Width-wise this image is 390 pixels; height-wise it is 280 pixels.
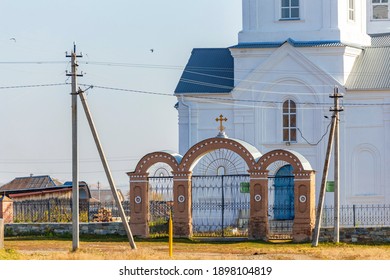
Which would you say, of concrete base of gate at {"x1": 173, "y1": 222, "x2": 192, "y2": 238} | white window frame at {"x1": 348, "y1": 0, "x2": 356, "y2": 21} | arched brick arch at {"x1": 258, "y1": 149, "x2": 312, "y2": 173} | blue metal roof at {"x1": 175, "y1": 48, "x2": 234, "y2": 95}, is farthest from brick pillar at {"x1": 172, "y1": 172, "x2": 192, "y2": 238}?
white window frame at {"x1": 348, "y1": 0, "x2": 356, "y2": 21}

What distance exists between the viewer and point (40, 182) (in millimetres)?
67062

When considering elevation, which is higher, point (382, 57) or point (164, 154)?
point (382, 57)

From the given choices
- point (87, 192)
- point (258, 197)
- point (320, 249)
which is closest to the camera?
point (320, 249)

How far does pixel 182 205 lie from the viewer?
43281mm

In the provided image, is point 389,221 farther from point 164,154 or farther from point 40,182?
point 40,182

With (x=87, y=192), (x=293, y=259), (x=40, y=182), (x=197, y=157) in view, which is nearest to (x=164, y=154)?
(x=197, y=157)

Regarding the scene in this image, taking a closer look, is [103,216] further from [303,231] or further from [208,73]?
[303,231]

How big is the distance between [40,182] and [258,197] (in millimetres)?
25650

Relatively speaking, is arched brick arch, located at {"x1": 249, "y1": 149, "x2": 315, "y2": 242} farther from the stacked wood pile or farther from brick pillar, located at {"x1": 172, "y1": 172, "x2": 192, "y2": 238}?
the stacked wood pile

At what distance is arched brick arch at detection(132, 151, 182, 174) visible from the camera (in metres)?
43.6

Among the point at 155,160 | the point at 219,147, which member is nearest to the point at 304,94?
the point at 219,147

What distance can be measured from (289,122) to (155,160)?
8045mm

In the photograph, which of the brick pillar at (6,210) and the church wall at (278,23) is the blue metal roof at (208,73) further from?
the brick pillar at (6,210)

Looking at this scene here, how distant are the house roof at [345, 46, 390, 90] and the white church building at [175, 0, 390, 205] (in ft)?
0.11
